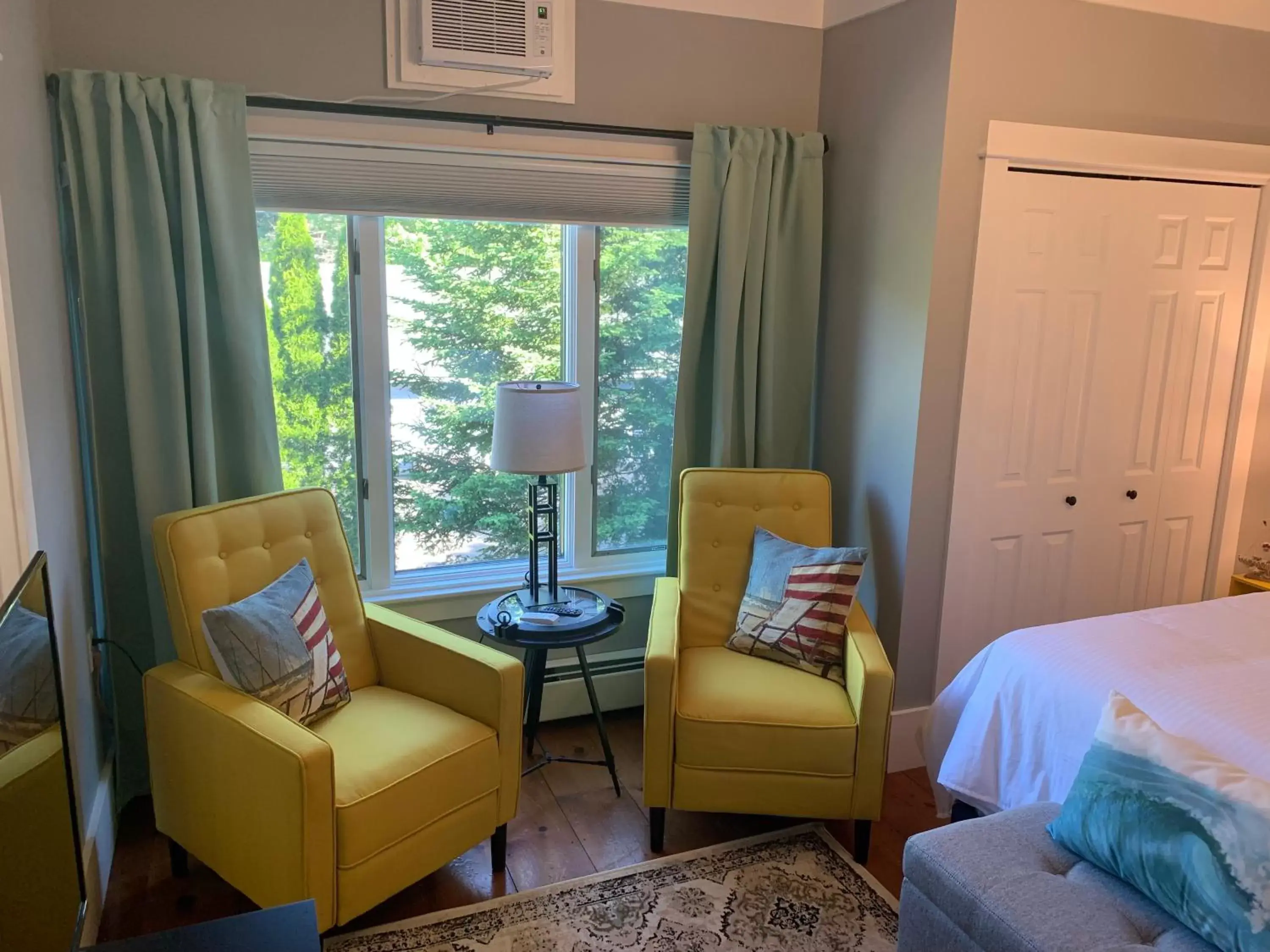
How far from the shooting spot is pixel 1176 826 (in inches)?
60.4

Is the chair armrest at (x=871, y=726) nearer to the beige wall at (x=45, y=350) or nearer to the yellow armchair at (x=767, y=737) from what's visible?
the yellow armchair at (x=767, y=737)

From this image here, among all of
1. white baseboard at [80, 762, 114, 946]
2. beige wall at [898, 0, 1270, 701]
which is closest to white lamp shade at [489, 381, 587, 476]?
beige wall at [898, 0, 1270, 701]

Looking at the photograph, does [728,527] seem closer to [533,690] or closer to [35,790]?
[533,690]

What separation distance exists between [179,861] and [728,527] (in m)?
1.74

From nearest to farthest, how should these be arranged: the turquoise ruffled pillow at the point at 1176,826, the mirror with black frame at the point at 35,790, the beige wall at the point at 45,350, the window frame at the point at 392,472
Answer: the mirror with black frame at the point at 35,790, the turquoise ruffled pillow at the point at 1176,826, the beige wall at the point at 45,350, the window frame at the point at 392,472

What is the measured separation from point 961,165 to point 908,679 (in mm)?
1565

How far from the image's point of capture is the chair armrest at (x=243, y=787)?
187 cm

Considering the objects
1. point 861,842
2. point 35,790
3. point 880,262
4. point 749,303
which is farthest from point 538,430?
point 35,790

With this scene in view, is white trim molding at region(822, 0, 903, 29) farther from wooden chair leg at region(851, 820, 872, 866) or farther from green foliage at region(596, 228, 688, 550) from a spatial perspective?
wooden chair leg at region(851, 820, 872, 866)

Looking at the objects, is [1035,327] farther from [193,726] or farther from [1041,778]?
[193,726]

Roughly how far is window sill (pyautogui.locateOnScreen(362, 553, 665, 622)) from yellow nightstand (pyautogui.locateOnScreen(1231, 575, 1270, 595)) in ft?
6.58

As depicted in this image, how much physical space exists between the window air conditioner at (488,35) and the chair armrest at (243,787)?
5.75 feet

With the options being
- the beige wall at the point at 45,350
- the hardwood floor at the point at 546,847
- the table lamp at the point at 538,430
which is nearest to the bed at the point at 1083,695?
the hardwood floor at the point at 546,847

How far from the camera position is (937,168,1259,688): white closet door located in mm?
2742
